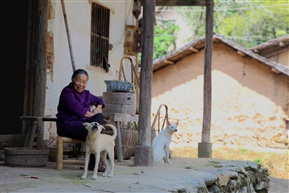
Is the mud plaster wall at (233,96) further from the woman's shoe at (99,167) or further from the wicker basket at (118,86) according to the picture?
the woman's shoe at (99,167)

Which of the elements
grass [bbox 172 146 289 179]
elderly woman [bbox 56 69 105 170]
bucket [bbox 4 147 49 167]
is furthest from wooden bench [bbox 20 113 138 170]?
grass [bbox 172 146 289 179]

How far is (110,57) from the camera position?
1295 cm

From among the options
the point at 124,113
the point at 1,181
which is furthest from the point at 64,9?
the point at 1,181

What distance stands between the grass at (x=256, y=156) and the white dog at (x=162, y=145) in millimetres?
8034

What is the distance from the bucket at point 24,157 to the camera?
26.4 ft

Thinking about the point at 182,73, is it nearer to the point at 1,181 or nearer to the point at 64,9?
the point at 64,9

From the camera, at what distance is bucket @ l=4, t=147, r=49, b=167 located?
8.05m

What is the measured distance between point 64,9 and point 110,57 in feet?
9.27

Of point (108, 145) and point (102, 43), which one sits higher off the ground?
point (102, 43)

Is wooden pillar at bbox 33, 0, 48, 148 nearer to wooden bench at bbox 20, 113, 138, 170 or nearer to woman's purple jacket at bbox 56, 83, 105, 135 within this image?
wooden bench at bbox 20, 113, 138, 170

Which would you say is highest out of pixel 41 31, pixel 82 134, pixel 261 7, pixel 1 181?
pixel 261 7

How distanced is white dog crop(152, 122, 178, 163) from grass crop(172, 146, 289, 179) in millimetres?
8034

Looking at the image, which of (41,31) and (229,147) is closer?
(41,31)

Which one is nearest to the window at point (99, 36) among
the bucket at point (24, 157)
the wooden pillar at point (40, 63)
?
the wooden pillar at point (40, 63)
